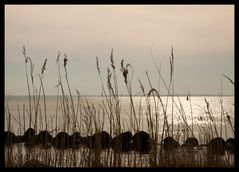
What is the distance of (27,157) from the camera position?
8.42 ft

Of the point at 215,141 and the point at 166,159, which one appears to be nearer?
the point at 166,159

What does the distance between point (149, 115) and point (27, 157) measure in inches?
36.2
